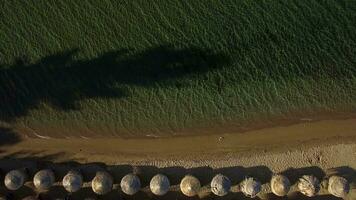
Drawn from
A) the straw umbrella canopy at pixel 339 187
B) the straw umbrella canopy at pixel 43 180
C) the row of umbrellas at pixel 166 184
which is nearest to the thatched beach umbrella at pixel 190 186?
the row of umbrellas at pixel 166 184

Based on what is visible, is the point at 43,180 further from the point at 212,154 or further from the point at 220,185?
the point at 220,185

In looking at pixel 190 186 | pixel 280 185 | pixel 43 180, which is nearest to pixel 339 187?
pixel 280 185

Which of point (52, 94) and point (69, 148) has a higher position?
point (52, 94)

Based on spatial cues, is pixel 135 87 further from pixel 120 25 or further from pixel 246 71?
pixel 246 71

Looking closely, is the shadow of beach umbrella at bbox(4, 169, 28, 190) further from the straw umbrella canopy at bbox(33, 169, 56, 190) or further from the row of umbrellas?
the straw umbrella canopy at bbox(33, 169, 56, 190)

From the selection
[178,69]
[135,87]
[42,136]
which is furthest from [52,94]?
[178,69]

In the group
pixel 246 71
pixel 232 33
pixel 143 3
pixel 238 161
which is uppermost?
pixel 143 3
